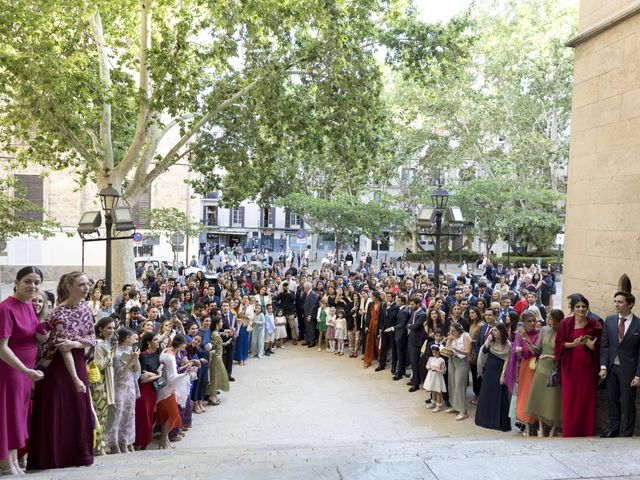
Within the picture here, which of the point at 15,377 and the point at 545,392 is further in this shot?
the point at 545,392

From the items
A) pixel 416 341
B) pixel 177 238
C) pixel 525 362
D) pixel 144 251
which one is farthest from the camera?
pixel 144 251

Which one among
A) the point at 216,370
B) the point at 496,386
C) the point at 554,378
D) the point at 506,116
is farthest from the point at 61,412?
the point at 506,116

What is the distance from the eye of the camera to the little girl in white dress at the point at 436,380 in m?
9.06

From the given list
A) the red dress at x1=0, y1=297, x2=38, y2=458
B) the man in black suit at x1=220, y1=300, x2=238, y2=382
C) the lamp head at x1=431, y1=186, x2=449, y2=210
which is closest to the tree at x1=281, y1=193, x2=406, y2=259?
the lamp head at x1=431, y1=186, x2=449, y2=210

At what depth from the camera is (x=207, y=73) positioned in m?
16.6

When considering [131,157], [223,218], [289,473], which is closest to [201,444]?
[289,473]

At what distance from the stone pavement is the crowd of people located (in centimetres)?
38

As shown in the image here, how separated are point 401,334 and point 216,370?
3785 mm

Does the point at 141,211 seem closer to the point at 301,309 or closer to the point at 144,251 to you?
the point at 144,251

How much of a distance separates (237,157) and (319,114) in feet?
8.91

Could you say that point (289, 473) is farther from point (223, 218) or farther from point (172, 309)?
point (223, 218)

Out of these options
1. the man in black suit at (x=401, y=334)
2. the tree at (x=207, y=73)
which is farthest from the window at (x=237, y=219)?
the man in black suit at (x=401, y=334)

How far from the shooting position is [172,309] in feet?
31.7

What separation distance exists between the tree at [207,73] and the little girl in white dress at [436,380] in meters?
7.04
